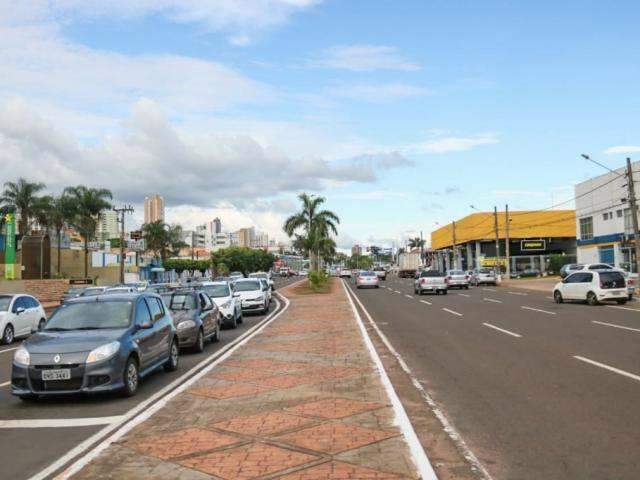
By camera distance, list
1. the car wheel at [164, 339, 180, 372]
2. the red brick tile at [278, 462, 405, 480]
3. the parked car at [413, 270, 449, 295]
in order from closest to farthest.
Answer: the red brick tile at [278, 462, 405, 480] → the car wheel at [164, 339, 180, 372] → the parked car at [413, 270, 449, 295]

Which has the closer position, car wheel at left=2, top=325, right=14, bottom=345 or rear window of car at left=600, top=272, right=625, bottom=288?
car wheel at left=2, top=325, right=14, bottom=345

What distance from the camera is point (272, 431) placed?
277 inches

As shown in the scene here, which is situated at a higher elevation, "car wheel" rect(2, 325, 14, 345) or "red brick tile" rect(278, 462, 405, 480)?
"car wheel" rect(2, 325, 14, 345)

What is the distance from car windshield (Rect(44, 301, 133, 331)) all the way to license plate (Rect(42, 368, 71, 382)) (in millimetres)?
1257

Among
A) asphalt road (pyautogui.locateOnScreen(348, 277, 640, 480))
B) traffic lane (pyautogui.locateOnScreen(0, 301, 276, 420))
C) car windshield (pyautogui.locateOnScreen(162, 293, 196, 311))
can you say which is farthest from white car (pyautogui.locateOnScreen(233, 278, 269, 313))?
traffic lane (pyautogui.locateOnScreen(0, 301, 276, 420))

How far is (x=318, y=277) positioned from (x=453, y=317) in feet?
87.5

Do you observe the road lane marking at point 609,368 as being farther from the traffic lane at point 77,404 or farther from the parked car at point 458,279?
the parked car at point 458,279

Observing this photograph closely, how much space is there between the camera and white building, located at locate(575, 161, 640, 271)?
52.2 meters

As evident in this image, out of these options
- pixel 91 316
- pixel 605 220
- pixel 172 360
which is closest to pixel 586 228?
pixel 605 220

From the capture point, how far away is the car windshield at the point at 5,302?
19875 mm

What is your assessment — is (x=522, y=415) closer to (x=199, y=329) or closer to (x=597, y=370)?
(x=597, y=370)

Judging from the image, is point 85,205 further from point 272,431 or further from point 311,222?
point 272,431

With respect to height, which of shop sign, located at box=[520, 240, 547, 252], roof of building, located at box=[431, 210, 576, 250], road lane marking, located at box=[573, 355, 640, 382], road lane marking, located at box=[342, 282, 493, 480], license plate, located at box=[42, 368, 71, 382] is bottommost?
road lane marking, located at box=[342, 282, 493, 480]

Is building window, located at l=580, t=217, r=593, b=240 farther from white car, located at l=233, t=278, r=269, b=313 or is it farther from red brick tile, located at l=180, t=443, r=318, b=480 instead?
red brick tile, located at l=180, t=443, r=318, b=480
